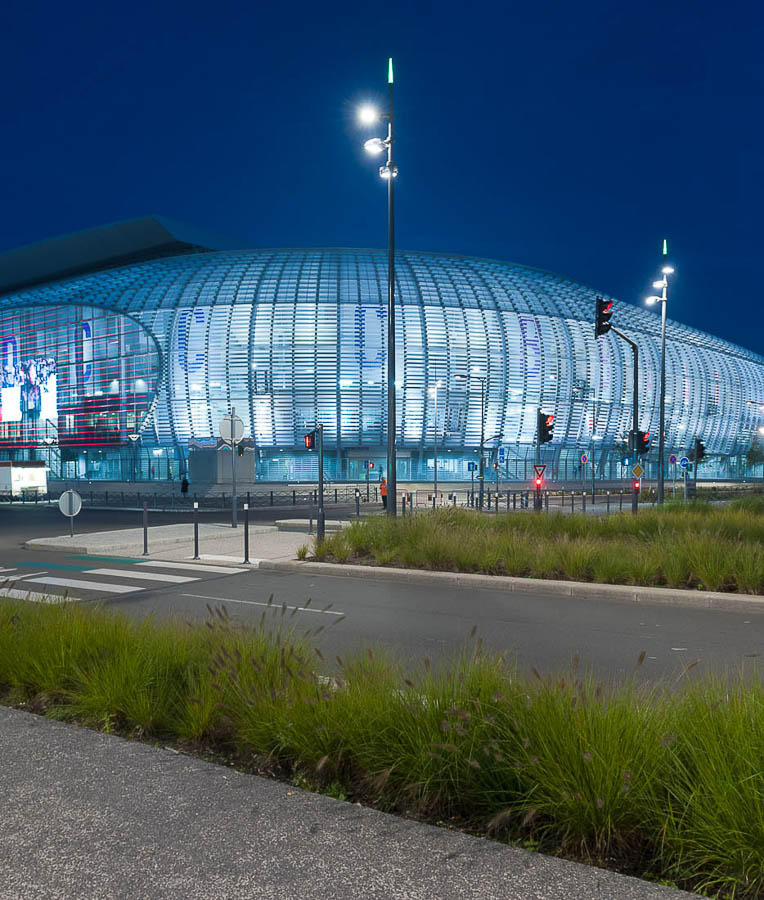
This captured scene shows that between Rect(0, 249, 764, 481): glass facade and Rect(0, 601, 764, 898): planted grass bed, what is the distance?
2456 inches

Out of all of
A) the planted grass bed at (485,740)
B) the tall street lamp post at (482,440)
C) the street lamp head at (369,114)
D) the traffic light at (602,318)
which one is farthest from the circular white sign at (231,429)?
the planted grass bed at (485,740)

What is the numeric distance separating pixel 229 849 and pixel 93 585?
9279mm

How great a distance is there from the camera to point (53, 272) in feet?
320

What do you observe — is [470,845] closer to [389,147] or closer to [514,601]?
[514,601]

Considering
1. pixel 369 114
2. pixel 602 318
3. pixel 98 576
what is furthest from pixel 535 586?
pixel 602 318

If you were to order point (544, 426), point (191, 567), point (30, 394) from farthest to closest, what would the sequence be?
1. point (30, 394)
2. point (544, 426)
3. point (191, 567)

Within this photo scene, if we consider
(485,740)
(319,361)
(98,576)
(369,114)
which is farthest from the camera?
(319,361)

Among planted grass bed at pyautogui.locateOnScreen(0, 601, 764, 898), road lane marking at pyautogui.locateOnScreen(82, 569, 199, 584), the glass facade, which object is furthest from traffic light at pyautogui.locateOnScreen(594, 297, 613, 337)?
the glass facade

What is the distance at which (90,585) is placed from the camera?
1157 centimetres

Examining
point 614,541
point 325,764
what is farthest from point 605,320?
point 325,764

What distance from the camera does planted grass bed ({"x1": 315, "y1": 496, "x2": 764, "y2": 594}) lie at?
34.2 ft

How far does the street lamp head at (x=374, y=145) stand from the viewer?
17.5m

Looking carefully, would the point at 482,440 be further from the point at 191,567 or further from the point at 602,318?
the point at 191,567

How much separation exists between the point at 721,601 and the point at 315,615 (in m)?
5.10
